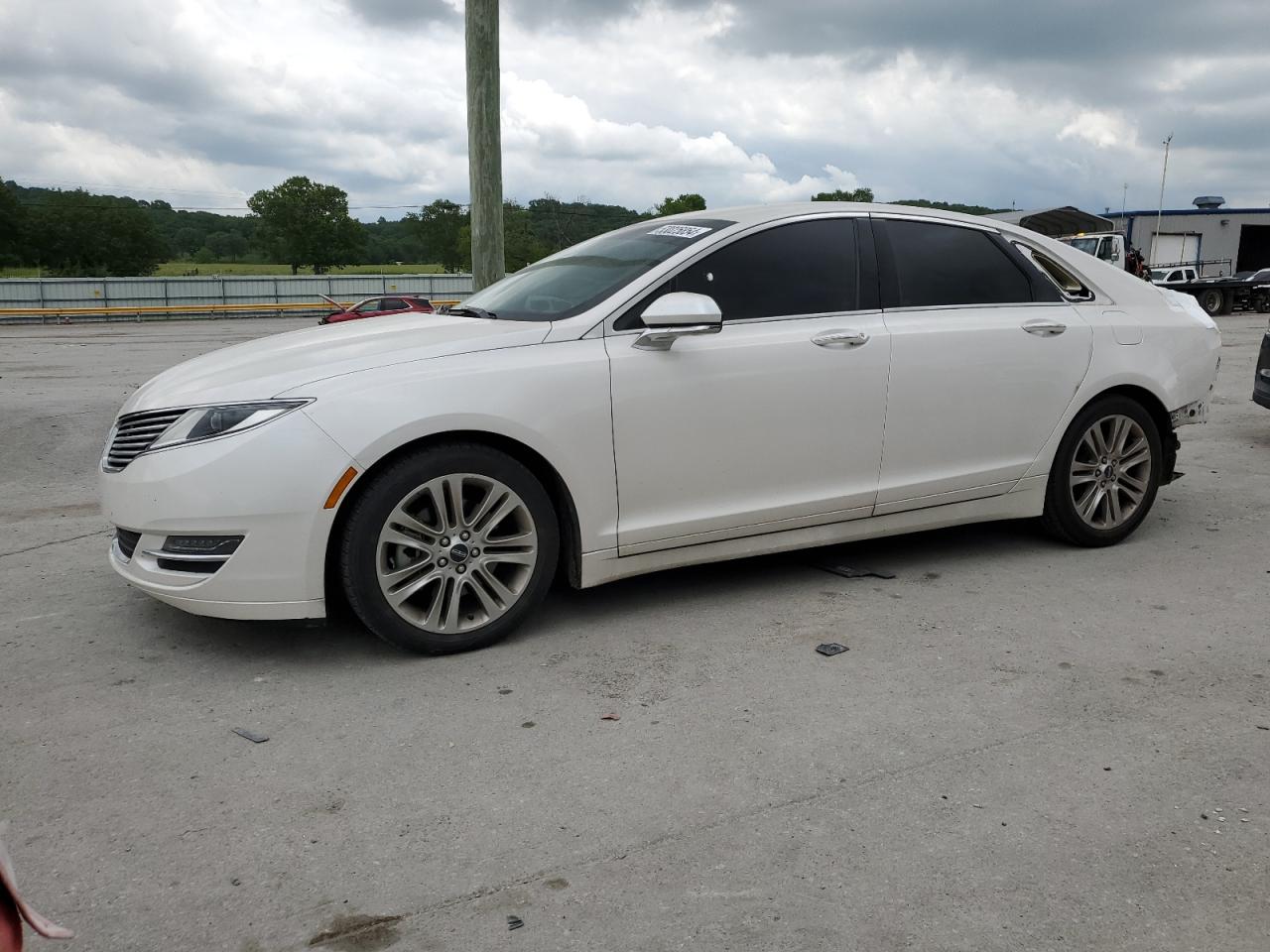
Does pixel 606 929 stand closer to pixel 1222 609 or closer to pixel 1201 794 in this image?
pixel 1201 794

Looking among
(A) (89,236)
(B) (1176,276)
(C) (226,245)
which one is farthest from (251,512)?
(C) (226,245)

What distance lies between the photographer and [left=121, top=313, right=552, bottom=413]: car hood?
3760mm

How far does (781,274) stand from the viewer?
4508 millimetres

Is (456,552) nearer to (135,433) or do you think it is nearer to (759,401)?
(135,433)

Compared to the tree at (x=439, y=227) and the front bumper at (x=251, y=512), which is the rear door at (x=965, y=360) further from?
the tree at (x=439, y=227)

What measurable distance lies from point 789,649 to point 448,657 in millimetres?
1258

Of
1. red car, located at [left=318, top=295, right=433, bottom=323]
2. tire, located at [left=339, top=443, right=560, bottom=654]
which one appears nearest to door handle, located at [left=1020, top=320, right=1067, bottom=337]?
tire, located at [left=339, top=443, right=560, bottom=654]

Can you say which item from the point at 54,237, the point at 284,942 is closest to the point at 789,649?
the point at 284,942

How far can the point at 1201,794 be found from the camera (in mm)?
2846

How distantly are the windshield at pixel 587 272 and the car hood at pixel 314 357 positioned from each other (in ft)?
0.72

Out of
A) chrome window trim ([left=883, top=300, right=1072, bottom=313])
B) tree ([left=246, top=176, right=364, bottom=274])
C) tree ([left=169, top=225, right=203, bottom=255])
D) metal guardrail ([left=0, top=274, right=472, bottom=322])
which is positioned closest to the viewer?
chrome window trim ([left=883, top=300, right=1072, bottom=313])

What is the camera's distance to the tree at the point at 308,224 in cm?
9744

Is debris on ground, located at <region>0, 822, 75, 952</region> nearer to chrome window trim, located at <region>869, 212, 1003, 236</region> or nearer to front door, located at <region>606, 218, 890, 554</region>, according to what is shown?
front door, located at <region>606, 218, 890, 554</region>

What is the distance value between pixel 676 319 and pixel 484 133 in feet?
13.8
